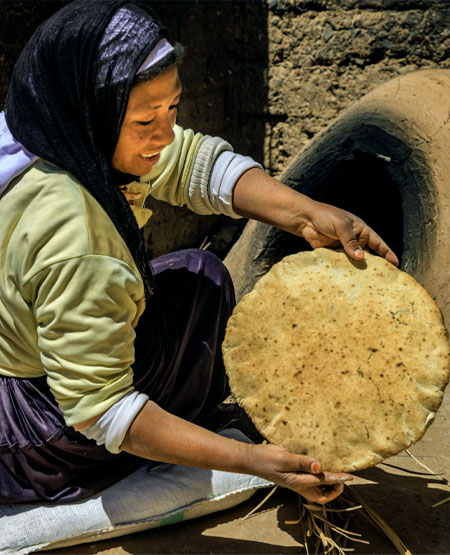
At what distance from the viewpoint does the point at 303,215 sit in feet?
7.11

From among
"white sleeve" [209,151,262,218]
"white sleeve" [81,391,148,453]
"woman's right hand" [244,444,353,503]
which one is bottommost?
"woman's right hand" [244,444,353,503]

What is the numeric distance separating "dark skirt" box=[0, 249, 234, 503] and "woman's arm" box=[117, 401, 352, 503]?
0.04 meters

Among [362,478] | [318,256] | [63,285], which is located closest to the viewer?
[63,285]

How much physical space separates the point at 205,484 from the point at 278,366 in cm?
53

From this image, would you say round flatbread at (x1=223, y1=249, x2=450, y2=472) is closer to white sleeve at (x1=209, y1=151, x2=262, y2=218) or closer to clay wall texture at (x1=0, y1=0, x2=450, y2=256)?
white sleeve at (x1=209, y1=151, x2=262, y2=218)

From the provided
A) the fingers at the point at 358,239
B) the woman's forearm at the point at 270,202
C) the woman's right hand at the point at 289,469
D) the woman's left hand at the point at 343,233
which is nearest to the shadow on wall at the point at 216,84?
the woman's forearm at the point at 270,202

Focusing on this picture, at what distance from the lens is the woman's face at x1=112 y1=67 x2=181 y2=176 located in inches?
67.6

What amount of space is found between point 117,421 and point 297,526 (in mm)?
750

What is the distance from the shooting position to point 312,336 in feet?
6.31

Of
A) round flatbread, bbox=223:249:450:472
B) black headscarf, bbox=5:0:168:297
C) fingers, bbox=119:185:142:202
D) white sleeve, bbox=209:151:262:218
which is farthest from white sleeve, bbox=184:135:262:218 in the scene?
black headscarf, bbox=5:0:168:297

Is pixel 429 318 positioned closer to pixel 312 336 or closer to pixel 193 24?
pixel 312 336

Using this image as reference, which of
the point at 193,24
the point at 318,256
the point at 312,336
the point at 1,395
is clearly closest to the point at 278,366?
the point at 312,336

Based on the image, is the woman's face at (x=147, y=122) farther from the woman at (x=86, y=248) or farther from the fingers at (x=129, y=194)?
the fingers at (x=129, y=194)

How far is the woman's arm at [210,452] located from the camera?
1767mm
